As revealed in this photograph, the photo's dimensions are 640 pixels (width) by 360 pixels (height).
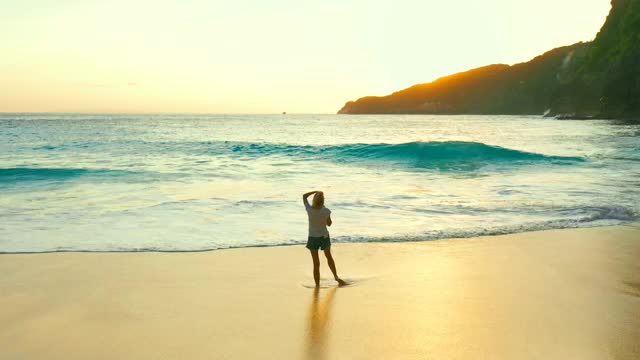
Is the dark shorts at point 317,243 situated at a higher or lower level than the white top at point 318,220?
lower

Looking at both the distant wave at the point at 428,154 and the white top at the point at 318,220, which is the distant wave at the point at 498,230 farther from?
the distant wave at the point at 428,154

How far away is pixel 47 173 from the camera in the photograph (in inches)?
1022

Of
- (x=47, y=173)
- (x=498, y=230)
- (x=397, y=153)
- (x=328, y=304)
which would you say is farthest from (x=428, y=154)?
(x=328, y=304)

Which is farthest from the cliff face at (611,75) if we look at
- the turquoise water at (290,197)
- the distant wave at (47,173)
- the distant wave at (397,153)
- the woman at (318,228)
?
the woman at (318,228)

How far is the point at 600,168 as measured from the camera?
2798 cm

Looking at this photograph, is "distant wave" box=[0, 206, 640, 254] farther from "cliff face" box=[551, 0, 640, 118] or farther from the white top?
"cliff face" box=[551, 0, 640, 118]

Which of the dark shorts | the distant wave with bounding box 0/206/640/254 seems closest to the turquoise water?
the distant wave with bounding box 0/206/640/254

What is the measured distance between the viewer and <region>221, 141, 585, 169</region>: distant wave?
34.4 metres

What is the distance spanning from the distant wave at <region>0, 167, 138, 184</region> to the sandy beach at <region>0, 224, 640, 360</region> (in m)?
15.7

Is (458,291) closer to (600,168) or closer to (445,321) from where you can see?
(445,321)

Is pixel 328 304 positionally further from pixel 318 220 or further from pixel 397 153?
pixel 397 153

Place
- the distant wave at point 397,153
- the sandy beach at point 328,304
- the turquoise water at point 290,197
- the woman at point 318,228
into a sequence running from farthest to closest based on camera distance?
the distant wave at point 397,153 → the turquoise water at point 290,197 → the woman at point 318,228 → the sandy beach at point 328,304

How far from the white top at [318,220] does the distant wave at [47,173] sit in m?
18.7

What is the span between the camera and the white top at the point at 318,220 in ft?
27.2
